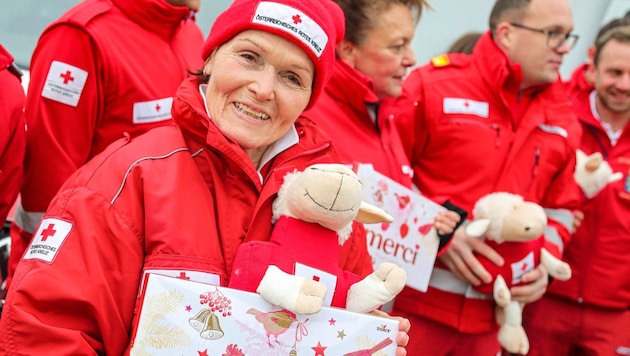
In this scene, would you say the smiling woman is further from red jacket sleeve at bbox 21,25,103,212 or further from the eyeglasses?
the eyeglasses

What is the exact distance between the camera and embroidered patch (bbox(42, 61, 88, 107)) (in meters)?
2.39

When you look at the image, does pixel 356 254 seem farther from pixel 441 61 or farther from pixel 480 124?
pixel 441 61

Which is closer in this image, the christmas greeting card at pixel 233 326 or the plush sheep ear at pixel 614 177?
the christmas greeting card at pixel 233 326

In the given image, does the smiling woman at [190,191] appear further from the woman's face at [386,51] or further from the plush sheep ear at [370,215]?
the woman's face at [386,51]

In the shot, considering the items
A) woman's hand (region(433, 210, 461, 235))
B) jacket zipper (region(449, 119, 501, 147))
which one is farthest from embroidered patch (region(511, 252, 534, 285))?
jacket zipper (region(449, 119, 501, 147))

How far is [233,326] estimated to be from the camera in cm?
142

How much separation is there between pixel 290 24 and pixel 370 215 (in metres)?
0.51

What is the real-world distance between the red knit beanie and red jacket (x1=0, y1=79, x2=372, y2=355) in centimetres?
19

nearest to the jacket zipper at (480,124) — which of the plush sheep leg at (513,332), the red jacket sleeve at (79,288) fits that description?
the plush sheep leg at (513,332)

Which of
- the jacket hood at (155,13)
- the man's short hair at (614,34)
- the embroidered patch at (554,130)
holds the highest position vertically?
the man's short hair at (614,34)

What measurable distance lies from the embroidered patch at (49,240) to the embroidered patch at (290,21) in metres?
0.65

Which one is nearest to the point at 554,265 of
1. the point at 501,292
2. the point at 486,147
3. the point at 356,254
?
the point at 501,292

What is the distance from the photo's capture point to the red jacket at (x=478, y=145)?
120 inches

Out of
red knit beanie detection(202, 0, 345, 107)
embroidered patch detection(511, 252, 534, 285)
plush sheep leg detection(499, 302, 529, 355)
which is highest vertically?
red knit beanie detection(202, 0, 345, 107)
